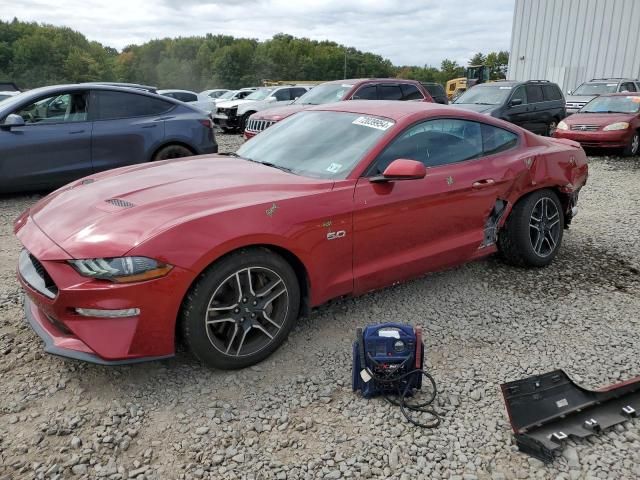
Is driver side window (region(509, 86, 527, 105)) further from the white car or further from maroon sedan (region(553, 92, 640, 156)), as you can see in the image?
the white car

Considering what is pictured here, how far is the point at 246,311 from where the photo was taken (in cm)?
289

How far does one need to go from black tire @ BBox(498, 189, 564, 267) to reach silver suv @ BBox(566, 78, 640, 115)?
12.5 m

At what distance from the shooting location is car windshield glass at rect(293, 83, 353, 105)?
34.4 ft

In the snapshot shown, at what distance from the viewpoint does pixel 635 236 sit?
548cm

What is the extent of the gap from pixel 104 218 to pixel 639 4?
25838 millimetres

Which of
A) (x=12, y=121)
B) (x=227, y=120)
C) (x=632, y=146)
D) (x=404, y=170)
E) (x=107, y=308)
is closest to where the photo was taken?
(x=107, y=308)

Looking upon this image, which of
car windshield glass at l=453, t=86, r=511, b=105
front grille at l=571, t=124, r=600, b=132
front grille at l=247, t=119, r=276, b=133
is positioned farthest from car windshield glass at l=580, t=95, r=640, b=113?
front grille at l=247, t=119, r=276, b=133

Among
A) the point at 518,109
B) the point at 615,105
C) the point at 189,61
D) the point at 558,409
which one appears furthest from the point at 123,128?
the point at 189,61

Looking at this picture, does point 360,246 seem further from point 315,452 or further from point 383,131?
point 315,452

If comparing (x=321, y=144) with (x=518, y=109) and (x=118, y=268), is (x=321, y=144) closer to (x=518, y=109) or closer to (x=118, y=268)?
(x=118, y=268)

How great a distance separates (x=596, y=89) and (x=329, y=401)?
670 inches

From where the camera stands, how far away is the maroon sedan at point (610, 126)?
418 inches

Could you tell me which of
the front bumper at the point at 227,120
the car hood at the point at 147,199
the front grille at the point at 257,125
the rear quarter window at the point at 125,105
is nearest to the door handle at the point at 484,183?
the car hood at the point at 147,199

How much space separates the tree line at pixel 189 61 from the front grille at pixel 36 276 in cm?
6089
